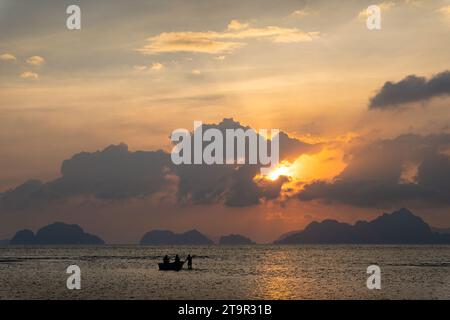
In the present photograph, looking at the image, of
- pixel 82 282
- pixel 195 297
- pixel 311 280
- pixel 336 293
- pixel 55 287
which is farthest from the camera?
pixel 311 280

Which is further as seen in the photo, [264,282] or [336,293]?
[264,282]

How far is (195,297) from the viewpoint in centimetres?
6769
